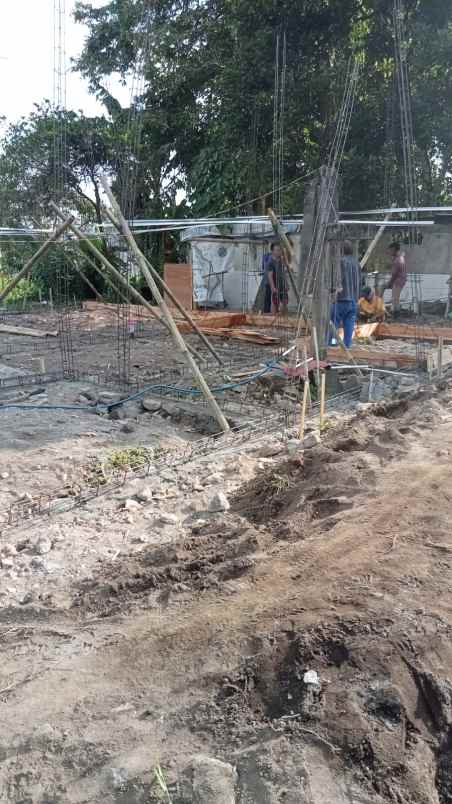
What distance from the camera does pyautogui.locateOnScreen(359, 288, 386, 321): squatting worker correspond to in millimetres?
12414

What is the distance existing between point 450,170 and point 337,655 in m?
15.3

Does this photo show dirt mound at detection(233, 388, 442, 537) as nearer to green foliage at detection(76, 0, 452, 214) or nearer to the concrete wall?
the concrete wall

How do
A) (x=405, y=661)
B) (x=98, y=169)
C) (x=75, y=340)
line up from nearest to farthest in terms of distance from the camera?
(x=405, y=661) < (x=75, y=340) < (x=98, y=169)

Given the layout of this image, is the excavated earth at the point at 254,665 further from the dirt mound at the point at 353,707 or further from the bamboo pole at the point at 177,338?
the bamboo pole at the point at 177,338

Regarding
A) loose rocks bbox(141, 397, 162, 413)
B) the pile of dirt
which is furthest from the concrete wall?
the pile of dirt

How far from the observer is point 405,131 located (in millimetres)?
10328

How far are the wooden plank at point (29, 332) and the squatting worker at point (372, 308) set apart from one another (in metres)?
6.34

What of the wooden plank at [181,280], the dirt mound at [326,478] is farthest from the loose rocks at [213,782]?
the wooden plank at [181,280]

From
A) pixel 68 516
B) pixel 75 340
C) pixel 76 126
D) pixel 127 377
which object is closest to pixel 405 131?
pixel 127 377

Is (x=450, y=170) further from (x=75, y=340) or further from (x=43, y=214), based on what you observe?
(x=43, y=214)

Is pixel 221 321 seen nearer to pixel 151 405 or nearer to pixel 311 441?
pixel 151 405

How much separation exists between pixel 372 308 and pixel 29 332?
7.13 metres

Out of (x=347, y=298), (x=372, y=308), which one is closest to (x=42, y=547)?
(x=347, y=298)

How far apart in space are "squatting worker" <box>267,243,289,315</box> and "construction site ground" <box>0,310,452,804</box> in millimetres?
7474
